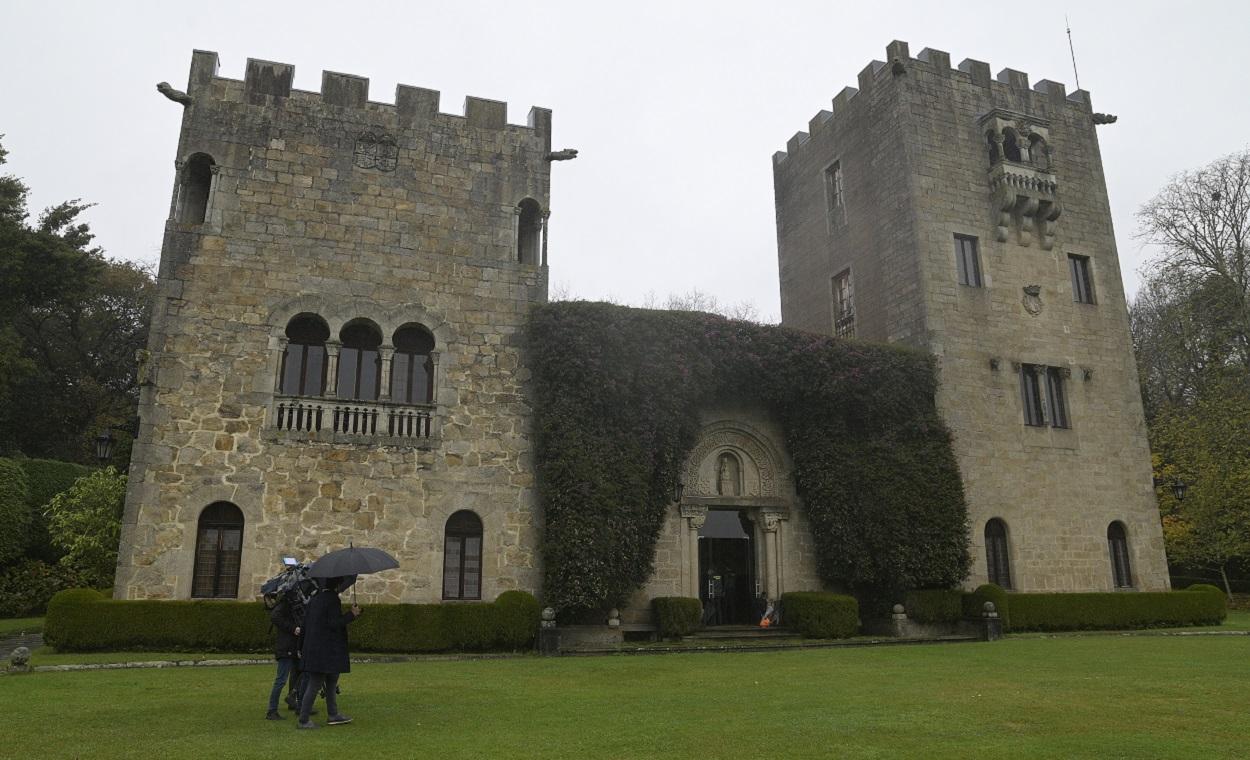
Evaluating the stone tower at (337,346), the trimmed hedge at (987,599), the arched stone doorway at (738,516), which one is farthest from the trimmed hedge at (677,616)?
the trimmed hedge at (987,599)

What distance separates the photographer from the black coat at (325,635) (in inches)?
320

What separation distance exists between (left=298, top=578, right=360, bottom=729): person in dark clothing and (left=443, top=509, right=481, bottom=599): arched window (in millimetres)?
8570

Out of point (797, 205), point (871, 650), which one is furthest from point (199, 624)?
point (797, 205)

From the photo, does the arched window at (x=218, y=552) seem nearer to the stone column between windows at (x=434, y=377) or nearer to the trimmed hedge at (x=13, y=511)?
the stone column between windows at (x=434, y=377)

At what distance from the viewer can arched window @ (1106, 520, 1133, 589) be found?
878 inches

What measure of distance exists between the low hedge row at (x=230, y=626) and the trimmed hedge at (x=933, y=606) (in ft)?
29.5

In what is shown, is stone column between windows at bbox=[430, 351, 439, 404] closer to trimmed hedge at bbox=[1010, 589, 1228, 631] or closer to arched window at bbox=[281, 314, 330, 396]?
arched window at bbox=[281, 314, 330, 396]

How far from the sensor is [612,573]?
55.6ft

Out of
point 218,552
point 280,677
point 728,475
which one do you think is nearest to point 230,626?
point 218,552

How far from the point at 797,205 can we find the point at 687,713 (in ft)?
73.4

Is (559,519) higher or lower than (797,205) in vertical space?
lower

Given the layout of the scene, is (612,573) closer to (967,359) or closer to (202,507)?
(202,507)

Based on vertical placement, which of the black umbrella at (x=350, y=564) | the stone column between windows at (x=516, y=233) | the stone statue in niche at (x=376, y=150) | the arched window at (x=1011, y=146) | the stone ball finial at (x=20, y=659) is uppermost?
the arched window at (x=1011, y=146)

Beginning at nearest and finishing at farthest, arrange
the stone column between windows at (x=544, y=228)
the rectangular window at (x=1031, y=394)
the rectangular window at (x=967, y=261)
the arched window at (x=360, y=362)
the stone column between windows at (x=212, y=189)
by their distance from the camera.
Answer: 1. the stone column between windows at (x=212, y=189)
2. the arched window at (x=360, y=362)
3. the stone column between windows at (x=544, y=228)
4. the rectangular window at (x=1031, y=394)
5. the rectangular window at (x=967, y=261)
